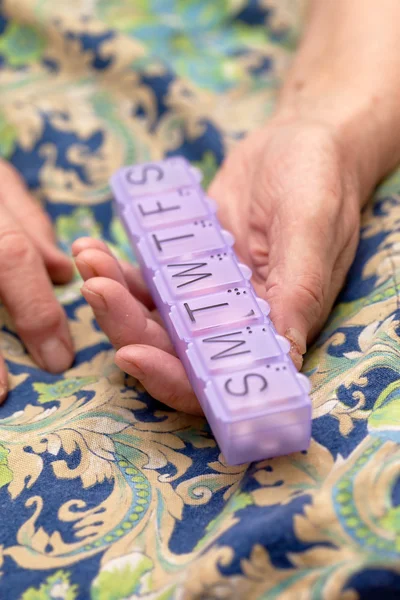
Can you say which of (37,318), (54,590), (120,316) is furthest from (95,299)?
(54,590)

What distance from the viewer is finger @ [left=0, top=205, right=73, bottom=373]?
0.72 meters

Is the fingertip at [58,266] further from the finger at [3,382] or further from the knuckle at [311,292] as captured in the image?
the knuckle at [311,292]

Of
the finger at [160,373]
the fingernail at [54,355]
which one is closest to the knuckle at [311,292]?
the finger at [160,373]

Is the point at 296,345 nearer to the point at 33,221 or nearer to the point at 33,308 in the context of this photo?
the point at 33,308

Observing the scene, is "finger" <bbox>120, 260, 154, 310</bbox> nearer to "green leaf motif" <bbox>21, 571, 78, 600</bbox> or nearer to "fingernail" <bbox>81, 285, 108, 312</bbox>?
"fingernail" <bbox>81, 285, 108, 312</bbox>

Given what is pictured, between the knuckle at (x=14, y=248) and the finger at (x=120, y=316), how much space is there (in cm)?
15

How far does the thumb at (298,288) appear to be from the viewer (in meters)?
0.61

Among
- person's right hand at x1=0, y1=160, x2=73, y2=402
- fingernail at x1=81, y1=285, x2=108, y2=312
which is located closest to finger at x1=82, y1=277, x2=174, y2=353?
fingernail at x1=81, y1=285, x2=108, y2=312

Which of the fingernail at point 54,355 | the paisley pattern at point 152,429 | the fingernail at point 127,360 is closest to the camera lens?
the paisley pattern at point 152,429

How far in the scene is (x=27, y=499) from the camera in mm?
555

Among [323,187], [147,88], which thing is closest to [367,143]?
[323,187]

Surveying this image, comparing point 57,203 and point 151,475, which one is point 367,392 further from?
point 57,203

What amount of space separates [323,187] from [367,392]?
0.74 feet

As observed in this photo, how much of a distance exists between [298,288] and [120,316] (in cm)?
15
